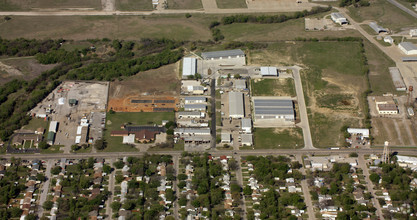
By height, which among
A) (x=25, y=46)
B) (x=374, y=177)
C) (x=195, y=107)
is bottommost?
(x=374, y=177)

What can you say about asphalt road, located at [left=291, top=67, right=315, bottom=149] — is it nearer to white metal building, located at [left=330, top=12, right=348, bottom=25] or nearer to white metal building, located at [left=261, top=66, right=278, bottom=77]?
white metal building, located at [left=261, top=66, right=278, bottom=77]

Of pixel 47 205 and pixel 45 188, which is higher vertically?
pixel 45 188

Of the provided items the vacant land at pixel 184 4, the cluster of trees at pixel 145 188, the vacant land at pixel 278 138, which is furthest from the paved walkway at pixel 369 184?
the vacant land at pixel 184 4

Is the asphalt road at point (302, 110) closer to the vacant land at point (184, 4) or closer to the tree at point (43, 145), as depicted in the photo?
the vacant land at point (184, 4)

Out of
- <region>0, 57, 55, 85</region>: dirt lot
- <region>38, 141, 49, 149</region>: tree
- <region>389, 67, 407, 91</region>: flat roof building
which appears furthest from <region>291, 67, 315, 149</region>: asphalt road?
<region>0, 57, 55, 85</region>: dirt lot

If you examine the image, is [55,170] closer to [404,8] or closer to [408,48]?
[408,48]

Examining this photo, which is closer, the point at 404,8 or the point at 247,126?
the point at 247,126

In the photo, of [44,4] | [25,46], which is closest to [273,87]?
[25,46]

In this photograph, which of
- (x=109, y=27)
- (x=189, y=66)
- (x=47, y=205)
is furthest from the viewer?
(x=109, y=27)
